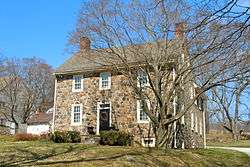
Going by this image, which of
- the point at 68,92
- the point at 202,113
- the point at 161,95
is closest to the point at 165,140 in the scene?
the point at 161,95

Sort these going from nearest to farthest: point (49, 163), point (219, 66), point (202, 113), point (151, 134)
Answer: point (49, 163), point (219, 66), point (151, 134), point (202, 113)

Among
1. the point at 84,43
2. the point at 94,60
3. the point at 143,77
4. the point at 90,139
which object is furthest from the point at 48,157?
the point at 143,77

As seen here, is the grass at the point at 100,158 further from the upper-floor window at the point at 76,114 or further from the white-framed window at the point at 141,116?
the upper-floor window at the point at 76,114

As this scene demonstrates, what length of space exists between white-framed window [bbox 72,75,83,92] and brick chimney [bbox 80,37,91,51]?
206 inches

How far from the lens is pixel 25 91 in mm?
55594

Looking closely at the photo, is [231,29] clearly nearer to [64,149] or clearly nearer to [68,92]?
[64,149]

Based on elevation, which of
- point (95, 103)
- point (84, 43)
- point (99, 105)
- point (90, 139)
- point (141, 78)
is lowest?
point (90, 139)

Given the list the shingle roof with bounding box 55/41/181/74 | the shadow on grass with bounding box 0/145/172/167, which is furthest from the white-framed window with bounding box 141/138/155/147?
the shadow on grass with bounding box 0/145/172/167

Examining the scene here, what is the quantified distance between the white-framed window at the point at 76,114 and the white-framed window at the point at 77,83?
46.9 inches

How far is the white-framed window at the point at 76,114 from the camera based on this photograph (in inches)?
1109

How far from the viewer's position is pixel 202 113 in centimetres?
3488

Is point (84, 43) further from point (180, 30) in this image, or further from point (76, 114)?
point (180, 30)

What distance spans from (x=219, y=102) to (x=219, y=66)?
2871cm

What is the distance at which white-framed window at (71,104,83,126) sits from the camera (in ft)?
92.5
